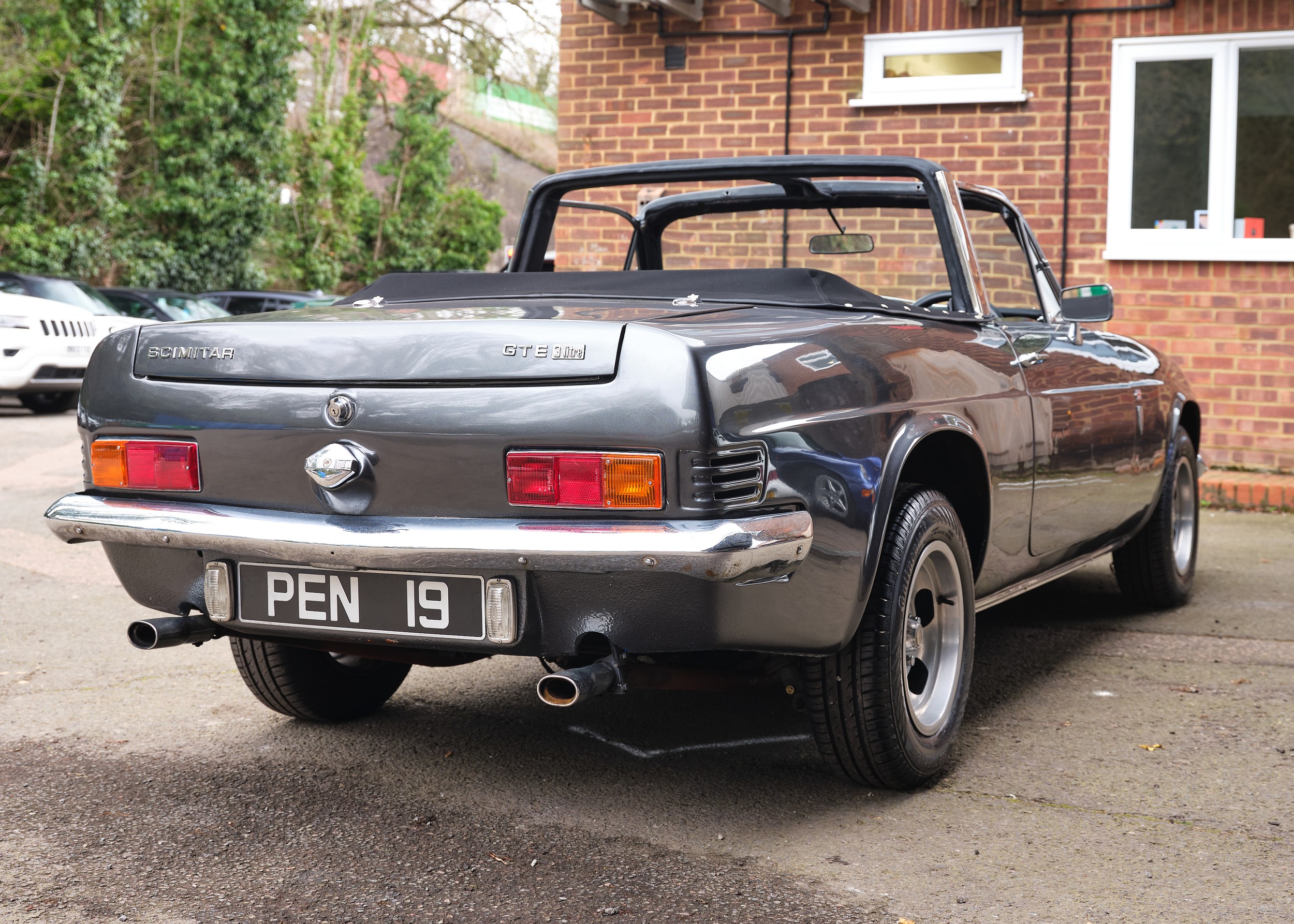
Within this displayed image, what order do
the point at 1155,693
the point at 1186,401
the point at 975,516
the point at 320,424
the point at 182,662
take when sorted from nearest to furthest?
the point at 320,424 → the point at 975,516 → the point at 1155,693 → the point at 182,662 → the point at 1186,401

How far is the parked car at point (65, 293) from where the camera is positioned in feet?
47.6

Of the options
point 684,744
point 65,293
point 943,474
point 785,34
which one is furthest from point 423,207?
point 943,474

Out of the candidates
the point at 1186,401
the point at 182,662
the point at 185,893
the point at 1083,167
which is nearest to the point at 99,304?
the point at 1083,167

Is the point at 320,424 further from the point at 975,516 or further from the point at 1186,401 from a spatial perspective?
the point at 1186,401

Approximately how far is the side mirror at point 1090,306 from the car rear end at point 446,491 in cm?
192

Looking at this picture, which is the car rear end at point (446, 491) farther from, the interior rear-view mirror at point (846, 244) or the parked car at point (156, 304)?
the parked car at point (156, 304)

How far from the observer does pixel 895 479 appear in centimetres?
291

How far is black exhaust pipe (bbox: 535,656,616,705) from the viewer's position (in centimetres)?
259

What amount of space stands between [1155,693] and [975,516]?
109cm

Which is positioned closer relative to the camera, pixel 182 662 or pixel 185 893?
pixel 185 893

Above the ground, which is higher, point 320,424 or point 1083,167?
point 1083,167

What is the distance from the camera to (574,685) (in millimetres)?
2590

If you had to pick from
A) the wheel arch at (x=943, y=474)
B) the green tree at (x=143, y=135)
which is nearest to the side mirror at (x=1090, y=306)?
the wheel arch at (x=943, y=474)

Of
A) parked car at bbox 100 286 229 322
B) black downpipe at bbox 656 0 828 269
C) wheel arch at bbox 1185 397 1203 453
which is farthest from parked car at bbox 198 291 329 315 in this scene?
wheel arch at bbox 1185 397 1203 453
